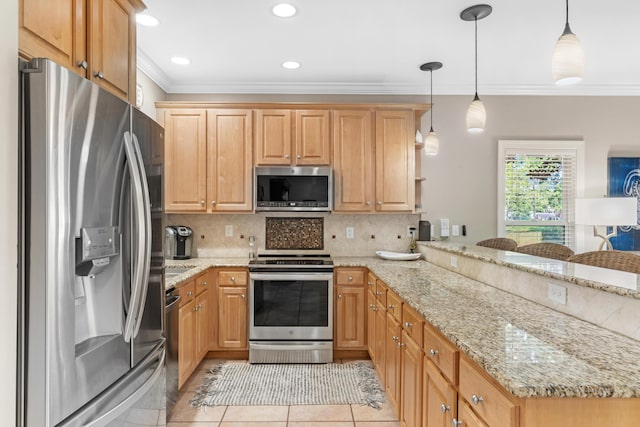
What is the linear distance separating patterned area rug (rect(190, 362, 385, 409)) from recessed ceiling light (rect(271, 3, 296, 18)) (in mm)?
2712

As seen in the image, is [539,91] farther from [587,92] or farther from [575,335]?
[575,335]

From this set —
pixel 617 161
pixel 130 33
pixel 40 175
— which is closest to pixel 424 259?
pixel 617 161

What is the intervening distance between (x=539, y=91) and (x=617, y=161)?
1.16 m

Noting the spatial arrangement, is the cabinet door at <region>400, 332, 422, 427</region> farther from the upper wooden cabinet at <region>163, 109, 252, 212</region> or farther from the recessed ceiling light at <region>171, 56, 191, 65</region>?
the recessed ceiling light at <region>171, 56, 191, 65</region>

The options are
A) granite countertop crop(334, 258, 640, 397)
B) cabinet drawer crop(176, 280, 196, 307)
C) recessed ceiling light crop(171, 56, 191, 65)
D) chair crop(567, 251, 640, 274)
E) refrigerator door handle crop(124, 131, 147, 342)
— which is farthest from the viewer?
recessed ceiling light crop(171, 56, 191, 65)

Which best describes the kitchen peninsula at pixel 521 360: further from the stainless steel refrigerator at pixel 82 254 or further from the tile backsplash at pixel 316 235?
the tile backsplash at pixel 316 235

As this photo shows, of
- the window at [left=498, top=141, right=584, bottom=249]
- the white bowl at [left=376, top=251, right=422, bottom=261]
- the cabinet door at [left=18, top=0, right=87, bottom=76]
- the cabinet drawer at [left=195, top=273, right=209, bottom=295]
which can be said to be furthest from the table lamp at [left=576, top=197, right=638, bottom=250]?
the cabinet door at [left=18, top=0, right=87, bottom=76]

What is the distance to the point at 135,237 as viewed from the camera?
4.64 feet

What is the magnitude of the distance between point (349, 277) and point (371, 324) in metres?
0.46

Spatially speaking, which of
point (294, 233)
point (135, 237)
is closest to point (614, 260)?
point (294, 233)

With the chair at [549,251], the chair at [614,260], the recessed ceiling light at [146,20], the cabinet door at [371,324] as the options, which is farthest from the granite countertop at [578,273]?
the recessed ceiling light at [146,20]

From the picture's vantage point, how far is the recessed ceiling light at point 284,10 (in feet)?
8.22

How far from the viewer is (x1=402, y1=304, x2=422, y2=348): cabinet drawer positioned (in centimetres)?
184

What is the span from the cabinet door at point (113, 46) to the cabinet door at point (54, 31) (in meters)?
0.05
